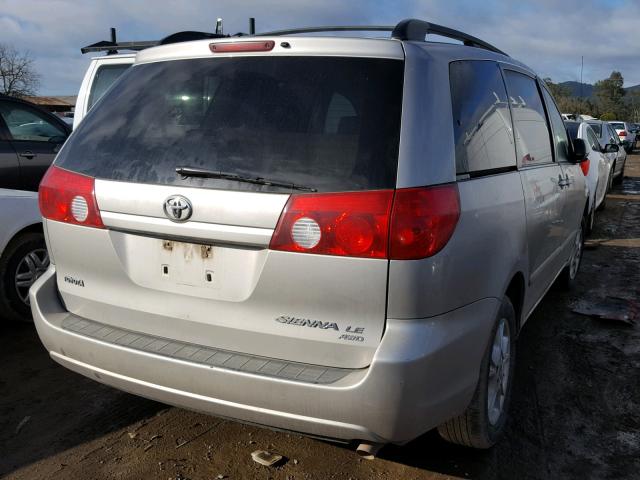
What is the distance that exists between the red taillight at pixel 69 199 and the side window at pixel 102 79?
4617 mm

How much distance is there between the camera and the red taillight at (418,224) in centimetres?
220

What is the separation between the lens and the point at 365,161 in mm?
2264

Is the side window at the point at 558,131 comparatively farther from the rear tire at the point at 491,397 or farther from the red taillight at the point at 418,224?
the red taillight at the point at 418,224

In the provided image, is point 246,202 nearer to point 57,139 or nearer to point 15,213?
point 15,213

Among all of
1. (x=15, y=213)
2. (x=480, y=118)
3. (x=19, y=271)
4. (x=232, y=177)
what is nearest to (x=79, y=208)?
(x=232, y=177)

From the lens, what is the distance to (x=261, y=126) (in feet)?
8.02

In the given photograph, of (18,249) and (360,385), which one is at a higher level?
(360,385)

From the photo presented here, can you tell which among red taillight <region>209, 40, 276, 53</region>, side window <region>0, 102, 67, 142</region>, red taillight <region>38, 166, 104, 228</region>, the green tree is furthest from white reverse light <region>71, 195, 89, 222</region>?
the green tree

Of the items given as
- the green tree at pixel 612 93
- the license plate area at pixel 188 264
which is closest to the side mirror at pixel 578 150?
the license plate area at pixel 188 264

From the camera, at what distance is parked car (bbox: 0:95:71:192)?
5.85 m

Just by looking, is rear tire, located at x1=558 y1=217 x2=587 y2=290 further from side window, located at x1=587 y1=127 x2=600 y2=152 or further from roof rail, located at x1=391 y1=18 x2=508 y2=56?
side window, located at x1=587 y1=127 x2=600 y2=152

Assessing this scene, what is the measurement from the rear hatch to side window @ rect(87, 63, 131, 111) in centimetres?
477

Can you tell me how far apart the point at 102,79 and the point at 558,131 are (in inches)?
206

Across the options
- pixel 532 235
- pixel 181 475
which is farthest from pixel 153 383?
pixel 532 235
